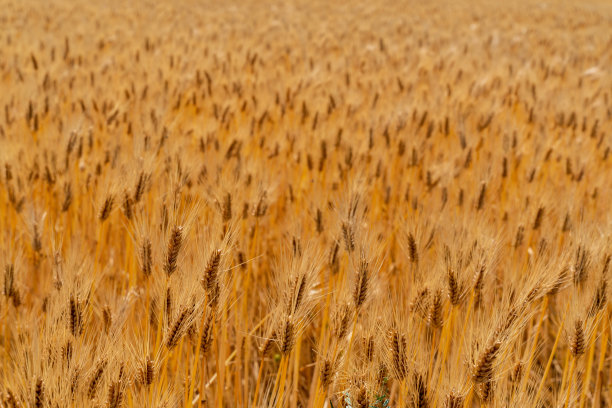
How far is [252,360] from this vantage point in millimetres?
1819

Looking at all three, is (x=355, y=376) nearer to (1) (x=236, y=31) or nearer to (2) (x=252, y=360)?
(2) (x=252, y=360)

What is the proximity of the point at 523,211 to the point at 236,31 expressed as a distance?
6.20 meters

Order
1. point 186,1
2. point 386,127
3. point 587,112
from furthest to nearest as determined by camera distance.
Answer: point 186,1 < point 587,112 < point 386,127

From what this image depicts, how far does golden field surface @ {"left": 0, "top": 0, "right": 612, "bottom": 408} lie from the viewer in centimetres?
99

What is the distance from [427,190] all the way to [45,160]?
57.9 inches

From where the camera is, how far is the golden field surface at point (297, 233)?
0.99 m

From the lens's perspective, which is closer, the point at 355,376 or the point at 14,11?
the point at 355,376

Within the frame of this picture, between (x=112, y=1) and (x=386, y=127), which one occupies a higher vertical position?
(x=112, y=1)

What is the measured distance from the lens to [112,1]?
1141 cm

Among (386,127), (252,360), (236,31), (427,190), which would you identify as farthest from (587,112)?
(236,31)

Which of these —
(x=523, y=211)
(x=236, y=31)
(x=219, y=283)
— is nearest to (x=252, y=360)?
(x=219, y=283)

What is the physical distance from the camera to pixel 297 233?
1395mm

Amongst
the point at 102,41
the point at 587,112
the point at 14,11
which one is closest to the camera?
the point at 587,112

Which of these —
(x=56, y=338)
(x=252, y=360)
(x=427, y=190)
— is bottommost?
(x=252, y=360)
